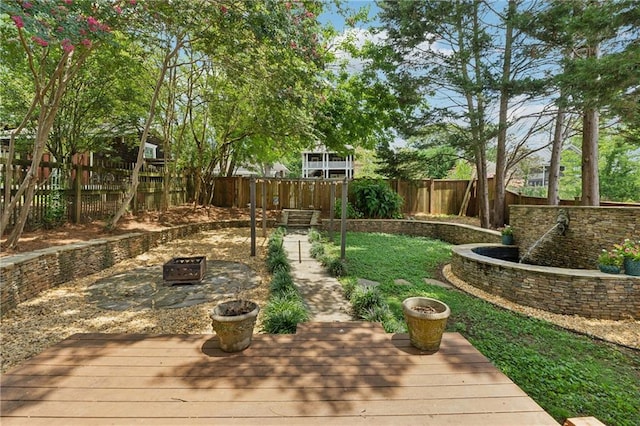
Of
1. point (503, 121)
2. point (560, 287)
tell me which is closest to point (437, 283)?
point (560, 287)

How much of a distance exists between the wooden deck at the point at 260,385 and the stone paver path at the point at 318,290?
1075mm

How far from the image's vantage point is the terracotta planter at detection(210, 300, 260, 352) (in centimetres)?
249

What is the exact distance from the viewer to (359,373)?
2279mm

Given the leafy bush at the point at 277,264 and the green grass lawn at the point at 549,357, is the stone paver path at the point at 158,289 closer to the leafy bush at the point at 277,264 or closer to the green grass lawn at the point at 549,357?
the leafy bush at the point at 277,264

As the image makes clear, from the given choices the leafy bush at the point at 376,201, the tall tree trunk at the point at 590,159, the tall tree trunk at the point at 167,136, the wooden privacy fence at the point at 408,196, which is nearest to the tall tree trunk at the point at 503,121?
the tall tree trunk at the point at 590,159

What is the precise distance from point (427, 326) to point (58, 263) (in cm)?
553

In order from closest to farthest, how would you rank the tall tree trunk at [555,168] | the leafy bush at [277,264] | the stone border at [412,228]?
the leafy bush at [277,264] → the tall tree trunk at [555,168] → the stone border at [412,228]

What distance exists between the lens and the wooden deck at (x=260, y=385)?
5.98 feet

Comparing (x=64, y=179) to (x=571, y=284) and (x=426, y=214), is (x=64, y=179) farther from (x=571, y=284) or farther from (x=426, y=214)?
(x=426, y=214)

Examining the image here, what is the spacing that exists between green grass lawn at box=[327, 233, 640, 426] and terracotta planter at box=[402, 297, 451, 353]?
3.03ft

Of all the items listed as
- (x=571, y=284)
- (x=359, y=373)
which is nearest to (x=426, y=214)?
(x=571, y=284)

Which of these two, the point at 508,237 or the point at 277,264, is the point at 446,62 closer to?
the point at 508,237

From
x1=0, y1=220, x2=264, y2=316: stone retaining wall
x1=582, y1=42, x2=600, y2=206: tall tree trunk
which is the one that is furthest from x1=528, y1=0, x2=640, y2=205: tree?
x1=0, y1=220, x2=264, y2=316: stone retaining wall

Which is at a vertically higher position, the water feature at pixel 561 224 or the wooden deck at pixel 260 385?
the water feature at pixel 561 224
